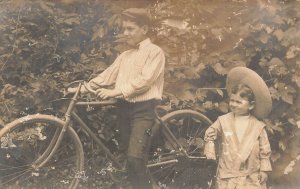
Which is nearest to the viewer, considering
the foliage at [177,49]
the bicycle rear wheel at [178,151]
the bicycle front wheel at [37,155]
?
the bicycle front wheel at [37,155]

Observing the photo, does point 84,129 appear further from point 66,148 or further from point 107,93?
point 107,93

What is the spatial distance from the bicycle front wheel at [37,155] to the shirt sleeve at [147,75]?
1.57 ft

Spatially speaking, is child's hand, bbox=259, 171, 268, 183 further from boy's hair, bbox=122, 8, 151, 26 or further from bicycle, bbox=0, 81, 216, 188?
boy's hair, bbox=122, 8, 151, 26

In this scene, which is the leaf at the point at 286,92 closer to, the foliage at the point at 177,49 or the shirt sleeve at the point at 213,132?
the foliage at the point at 177,49

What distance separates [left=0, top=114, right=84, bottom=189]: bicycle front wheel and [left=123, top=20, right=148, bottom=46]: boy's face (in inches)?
29.1

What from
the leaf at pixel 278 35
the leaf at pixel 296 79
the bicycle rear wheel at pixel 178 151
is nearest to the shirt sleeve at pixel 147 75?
the bicycle rear wheel at pixel 178 151

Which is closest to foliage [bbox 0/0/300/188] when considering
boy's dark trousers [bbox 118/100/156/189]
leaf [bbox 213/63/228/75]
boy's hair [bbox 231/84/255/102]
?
leaf [bbox 213/63/228/75]

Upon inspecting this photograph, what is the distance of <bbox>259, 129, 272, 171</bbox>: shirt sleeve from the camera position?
3.83 meters

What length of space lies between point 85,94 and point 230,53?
1.08m

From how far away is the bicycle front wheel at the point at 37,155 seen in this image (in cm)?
366

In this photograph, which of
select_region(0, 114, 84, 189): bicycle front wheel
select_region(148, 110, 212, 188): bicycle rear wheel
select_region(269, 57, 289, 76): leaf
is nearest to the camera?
select_region(0, 114, 84, 189): bicycle front wheel

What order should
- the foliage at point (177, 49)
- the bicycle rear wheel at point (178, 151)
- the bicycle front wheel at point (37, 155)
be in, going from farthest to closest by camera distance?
the bicycle rear wheel at point (178, 151) < the foliage at point (177, 49) < the bicycle front wheel at point (37, 155)

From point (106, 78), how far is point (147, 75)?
283mm

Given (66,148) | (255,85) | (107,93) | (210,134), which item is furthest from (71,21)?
(255,85)
